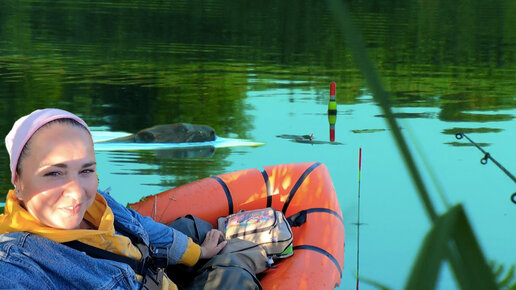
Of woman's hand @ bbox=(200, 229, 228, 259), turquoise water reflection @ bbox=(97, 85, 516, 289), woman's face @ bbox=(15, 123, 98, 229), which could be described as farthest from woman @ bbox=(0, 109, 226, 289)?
turquoise water reflection @ bbox=(97, 85, 516, 289)

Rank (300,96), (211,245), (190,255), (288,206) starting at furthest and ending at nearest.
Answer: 1. (300,96)
2. (288,206)
3. (211,245)
4. (190,255)

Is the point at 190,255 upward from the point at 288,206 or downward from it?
upward

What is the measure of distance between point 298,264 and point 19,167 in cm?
170

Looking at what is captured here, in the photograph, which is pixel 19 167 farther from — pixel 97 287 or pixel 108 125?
pixel 108 125

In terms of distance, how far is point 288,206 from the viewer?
423 cm

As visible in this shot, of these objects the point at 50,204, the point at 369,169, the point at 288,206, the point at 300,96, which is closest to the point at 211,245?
the point at 288,206

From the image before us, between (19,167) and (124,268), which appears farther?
(124,268)

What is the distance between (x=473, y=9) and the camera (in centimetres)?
2989

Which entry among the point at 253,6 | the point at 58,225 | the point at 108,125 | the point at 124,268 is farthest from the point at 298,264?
the point at 253,6

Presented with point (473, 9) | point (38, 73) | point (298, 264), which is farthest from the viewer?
point (473, 9)

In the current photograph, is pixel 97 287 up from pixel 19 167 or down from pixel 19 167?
down

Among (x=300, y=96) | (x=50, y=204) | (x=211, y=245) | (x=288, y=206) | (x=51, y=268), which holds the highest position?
(x=50, y=204)

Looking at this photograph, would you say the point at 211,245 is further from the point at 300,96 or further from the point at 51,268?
the point at 300,96

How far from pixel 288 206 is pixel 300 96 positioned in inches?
262
